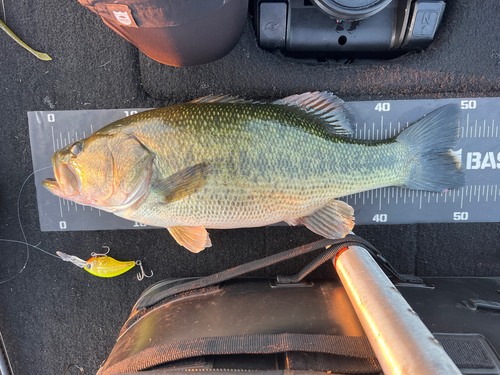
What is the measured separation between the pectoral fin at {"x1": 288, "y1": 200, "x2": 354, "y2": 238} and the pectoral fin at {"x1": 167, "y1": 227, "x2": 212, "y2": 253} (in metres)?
0.48

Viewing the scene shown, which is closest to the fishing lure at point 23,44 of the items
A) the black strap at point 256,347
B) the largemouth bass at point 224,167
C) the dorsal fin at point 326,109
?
the largemouth bass at point 224,167

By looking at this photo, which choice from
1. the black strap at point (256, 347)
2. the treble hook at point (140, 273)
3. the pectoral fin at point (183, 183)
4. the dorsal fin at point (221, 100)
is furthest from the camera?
the treble hook at point (140, 273)

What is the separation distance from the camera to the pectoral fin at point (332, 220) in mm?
1299

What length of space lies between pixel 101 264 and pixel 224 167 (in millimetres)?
964

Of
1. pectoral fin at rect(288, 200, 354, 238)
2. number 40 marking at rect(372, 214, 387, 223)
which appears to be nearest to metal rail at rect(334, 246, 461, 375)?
pectoral fin at rect(288, 200, 354, 238)

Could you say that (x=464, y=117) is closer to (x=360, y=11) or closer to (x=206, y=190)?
(x=360, y=11)

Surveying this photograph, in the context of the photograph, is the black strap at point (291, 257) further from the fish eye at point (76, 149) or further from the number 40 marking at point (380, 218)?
the fish eye at point (76, 149)

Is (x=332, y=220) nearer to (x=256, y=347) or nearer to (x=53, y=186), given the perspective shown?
(x=256, y=347)

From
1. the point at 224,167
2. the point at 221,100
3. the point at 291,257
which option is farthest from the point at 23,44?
the point at 291,257

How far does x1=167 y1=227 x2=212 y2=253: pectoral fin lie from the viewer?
1267 millimetres

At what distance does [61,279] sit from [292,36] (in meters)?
1.85

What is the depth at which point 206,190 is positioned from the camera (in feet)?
3.79

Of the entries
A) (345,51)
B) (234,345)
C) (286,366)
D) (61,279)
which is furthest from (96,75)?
(286,366)

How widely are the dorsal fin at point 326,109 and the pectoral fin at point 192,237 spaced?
27.7 inches
